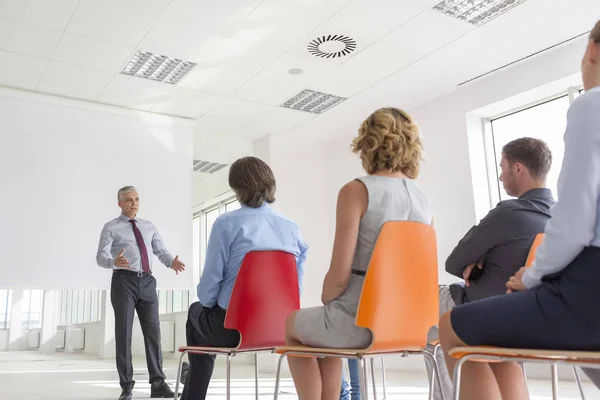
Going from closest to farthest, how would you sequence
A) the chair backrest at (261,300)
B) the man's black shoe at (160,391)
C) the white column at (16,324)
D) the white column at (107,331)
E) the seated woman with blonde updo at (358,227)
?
the seated woman with blonde updo at (358,227) < the chair backrest at (261,300) < the man's black shoe at (160,391) < the white column at (107,331) < the white column at (16,324)

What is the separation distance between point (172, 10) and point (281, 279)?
3.10 meters

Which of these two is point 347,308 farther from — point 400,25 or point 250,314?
point 400,25

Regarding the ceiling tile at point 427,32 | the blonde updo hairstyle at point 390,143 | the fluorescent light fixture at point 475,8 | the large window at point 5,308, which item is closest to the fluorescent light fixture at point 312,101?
the ceiling tile at point 427,32

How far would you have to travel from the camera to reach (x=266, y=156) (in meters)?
7.51

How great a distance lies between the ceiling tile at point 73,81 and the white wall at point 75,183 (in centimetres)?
17

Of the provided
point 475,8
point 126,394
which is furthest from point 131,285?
point 475,8

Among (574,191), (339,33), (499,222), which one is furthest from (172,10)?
(574,191)

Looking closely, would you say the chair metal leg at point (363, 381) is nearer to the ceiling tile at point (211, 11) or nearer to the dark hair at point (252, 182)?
Result: the dark hair at point (252, 182)

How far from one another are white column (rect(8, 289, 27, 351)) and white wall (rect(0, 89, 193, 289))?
11442 millimetres

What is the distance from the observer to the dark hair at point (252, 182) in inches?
91.7

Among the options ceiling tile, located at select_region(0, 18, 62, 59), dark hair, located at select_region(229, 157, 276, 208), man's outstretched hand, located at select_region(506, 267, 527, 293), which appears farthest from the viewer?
ceiling tile, located at select_region(0, 18, 62, 59)

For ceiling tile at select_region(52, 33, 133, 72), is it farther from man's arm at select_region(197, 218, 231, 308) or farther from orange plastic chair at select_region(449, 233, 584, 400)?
orange plastic chair at select_region(449, 233, 584, 400)

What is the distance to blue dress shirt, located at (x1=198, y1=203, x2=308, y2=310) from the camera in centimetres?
222

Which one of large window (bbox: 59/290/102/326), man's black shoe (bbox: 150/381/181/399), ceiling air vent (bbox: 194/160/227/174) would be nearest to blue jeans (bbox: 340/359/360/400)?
man's black shoe (bbox: 150/381/181/399)
